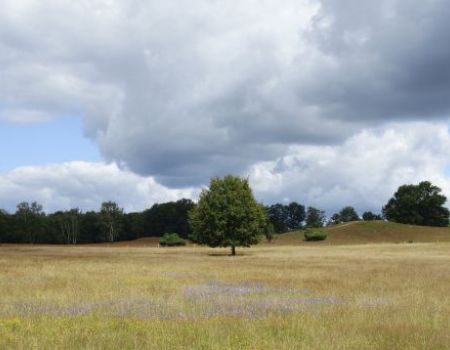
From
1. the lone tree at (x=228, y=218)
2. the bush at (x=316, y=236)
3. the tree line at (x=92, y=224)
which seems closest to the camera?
the lone tree at (x=228, y=218)

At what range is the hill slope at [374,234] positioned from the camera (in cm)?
11200

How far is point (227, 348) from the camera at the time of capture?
383 inches

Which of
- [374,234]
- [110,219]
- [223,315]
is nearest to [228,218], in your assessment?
[223,315]

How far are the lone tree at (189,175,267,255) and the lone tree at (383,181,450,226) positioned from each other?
12900 cm

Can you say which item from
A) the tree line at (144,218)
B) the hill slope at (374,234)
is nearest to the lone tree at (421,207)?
the tree line at (144,218)

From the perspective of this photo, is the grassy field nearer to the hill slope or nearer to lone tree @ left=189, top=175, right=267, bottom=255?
lone tree @ left=189, top=175, right=267, bottom=255

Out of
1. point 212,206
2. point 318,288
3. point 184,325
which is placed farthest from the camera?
point 212,206

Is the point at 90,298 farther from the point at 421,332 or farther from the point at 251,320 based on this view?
the point at 421,332

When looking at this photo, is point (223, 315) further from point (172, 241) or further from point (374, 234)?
point (374, 234)

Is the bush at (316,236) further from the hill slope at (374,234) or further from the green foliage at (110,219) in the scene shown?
the green foliage at (110,219)

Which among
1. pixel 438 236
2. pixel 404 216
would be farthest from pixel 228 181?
pixel 404 216

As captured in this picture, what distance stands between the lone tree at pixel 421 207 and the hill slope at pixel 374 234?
52960mm

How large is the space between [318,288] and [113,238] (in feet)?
534

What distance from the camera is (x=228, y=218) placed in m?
63.3
